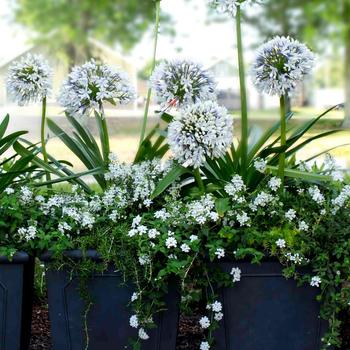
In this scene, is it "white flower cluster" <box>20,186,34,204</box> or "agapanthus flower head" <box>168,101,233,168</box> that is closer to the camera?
"agapanthus flower head" <box>168,101,233,168</box>

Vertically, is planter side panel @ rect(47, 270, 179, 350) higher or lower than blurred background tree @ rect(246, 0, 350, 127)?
lower

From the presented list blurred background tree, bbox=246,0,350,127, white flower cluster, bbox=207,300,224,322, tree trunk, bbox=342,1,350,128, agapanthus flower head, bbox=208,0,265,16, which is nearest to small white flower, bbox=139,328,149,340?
white flower cluster, bbox=207,300,224,322

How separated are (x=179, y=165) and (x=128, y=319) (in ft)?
1.81

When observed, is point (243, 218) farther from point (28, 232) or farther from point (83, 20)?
point (83, 20)

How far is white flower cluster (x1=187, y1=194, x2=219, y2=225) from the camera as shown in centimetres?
206

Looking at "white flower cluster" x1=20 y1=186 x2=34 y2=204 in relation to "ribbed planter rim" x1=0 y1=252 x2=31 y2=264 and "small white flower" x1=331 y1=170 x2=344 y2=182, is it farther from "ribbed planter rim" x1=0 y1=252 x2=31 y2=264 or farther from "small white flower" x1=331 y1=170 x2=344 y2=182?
"small white flower" x1=331 y1=170 x2=344 y2=182

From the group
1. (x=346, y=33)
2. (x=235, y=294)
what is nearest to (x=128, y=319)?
(x=235, y=294)

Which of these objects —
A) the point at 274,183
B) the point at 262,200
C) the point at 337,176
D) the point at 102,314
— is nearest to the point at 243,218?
the point at 262,200

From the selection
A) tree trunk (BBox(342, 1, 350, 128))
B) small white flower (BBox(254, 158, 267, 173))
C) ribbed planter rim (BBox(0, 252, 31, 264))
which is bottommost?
ribbed planter rim (BBox(0, 252, 31, 264))

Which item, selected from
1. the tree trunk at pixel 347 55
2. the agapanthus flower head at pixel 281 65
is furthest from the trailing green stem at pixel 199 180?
the tree trunk at pixel 347 55

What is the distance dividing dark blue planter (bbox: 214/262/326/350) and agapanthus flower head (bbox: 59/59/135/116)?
0.73 metres

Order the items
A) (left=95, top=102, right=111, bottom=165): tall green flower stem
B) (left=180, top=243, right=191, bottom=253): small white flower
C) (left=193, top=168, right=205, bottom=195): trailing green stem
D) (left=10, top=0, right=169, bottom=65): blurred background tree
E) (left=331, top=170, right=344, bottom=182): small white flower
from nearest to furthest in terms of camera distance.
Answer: (left=180, top=243, right=191, bottom=253): small white flower → (left=193, top=168, right=205, bottom=195): trailing green stem → (left=331, top=170, right=344, bottom=182): small white flower → (left=95, top=102, right=111, bottom=165): tall green flower stem → (left=10, top=0, right=169, bottom=65): blurred background tree

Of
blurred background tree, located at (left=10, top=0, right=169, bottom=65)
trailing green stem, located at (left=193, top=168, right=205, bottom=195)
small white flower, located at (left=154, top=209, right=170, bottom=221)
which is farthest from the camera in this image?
blurred background tree, located at (left=10, top=0, right=169, bottom=65)

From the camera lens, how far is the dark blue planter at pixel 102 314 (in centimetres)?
211
